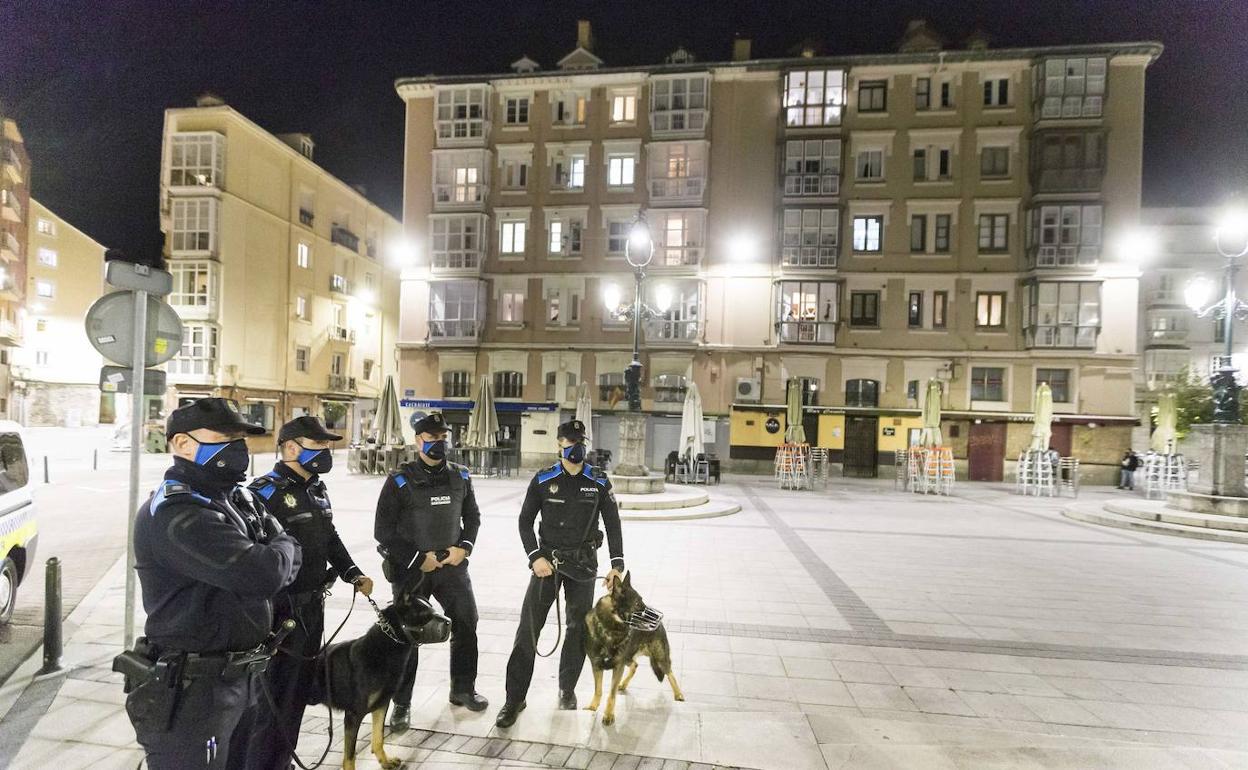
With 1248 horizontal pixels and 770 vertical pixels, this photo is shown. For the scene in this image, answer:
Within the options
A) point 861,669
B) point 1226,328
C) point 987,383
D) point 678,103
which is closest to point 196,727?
point 861,669

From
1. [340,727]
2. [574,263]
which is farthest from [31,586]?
[574,263]

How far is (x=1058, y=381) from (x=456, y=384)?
2709cm

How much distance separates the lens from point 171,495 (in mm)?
2506

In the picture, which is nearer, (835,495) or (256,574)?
(256,574)

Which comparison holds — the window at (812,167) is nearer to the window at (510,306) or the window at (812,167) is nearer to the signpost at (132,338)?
the window at (510,306)

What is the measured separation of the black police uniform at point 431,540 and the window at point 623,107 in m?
28.4

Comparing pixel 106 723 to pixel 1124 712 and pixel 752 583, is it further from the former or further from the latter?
pixel 1124 712

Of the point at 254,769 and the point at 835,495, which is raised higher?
the point at 254,769

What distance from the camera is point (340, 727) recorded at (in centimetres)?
413

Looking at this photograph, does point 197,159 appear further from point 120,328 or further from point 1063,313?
point 1063,313

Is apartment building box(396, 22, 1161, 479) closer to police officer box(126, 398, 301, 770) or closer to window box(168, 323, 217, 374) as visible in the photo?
window box(168, 323, 217, 374)

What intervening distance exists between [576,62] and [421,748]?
33.9m

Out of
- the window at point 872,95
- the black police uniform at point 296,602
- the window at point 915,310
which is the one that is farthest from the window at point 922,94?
the black police uniform at point 296,602

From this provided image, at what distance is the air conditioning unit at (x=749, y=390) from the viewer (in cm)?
2736
